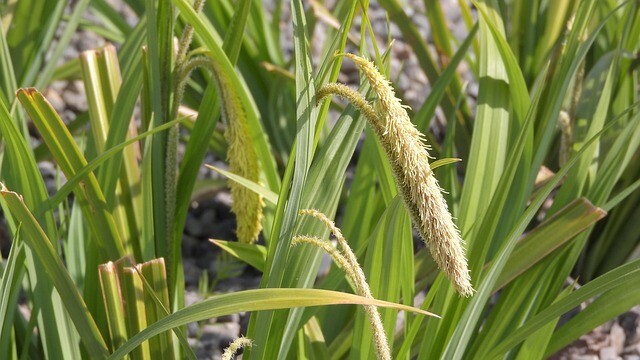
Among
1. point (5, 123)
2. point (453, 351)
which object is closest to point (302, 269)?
point (453, 351)

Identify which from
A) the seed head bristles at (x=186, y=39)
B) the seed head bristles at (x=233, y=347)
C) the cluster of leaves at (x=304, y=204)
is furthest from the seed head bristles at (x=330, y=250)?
the seed head bristles at (x=186, y=39)

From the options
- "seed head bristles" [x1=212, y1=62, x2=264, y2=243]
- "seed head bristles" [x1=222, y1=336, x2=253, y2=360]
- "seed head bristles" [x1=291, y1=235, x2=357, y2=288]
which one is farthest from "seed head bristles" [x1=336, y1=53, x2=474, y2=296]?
"seed head bristles" [x1=212, y1=62, x2=264, y2=243]

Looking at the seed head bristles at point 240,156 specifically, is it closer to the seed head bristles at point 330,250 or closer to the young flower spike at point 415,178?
the seed head bristles at point 330,250

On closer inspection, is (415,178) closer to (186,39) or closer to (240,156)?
(240,156)

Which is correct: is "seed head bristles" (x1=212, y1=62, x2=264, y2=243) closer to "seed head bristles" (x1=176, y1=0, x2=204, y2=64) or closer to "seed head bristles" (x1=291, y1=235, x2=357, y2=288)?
"seed head bristles" (x1=176, y1=0, x2=204, y2=64)

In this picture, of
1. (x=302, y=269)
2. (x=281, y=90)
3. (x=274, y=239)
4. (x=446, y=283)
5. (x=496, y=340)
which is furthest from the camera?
(x=281, y=90)

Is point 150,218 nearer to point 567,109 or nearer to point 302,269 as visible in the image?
point 302,269
